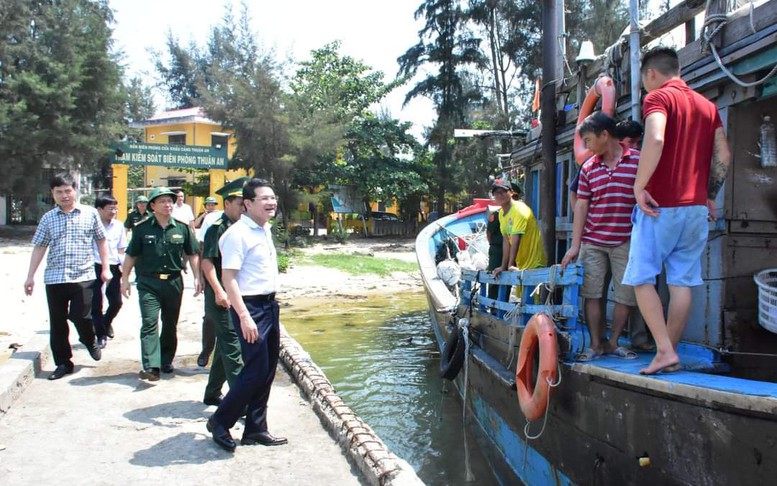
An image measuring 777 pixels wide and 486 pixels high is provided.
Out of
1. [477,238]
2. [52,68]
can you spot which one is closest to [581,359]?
[477,238]

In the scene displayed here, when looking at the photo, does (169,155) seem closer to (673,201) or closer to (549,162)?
(549,162)

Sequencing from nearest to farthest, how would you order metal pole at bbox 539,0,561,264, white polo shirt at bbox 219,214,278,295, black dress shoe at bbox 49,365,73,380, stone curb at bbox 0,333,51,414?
white polo shirt at bbox 219,214,278,295
stone curb at bbox 0,333,51,414
black dress shoe at bbox 49,365,73,380
metal pole at bbox 539,0,561,264

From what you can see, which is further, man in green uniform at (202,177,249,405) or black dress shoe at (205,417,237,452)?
man in green uniform at (202,177,249,405)

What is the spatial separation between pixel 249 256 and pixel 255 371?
780 mm

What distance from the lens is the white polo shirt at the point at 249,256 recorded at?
4082 millimetres

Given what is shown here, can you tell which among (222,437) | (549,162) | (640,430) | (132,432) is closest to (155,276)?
(132,432)

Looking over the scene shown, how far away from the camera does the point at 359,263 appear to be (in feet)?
67.5

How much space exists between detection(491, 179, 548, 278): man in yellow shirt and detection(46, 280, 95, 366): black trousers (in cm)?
398

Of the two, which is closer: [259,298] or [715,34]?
[715,34]

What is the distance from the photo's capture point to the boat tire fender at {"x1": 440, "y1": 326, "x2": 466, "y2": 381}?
6477 mm

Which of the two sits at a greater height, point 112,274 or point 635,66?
point 635,66

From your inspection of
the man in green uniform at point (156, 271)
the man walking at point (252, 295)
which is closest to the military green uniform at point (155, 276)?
the man in green uniform at point (156, 271)

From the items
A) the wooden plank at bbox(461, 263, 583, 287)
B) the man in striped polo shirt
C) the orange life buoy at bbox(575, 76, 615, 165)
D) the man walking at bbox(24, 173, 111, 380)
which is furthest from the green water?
the man walking at bbox(24, 173, 111, 380)

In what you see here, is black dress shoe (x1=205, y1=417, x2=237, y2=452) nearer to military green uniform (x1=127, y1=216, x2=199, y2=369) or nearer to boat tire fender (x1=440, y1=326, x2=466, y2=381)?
military green uniform (x1=127, y1=216, x2=199, y2=369)
